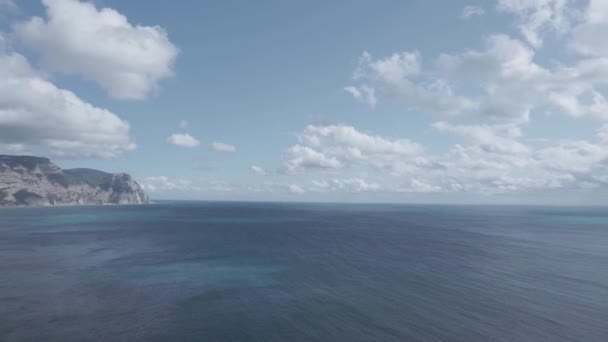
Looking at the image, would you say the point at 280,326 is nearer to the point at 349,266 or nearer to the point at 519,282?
the point at 349,266

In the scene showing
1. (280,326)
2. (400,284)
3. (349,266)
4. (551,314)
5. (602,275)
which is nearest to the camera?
(280,326)

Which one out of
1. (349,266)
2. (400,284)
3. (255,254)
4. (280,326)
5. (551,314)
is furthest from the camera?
(255,254)

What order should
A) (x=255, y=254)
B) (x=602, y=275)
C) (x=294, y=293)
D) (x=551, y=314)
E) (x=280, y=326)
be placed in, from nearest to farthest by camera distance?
(x=280, y=326) < (x=551, y=314) < (x=294, y=293) < (x=602, y=275) < (x=255, y=254)

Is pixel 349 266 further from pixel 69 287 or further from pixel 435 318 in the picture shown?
pixel 69 287

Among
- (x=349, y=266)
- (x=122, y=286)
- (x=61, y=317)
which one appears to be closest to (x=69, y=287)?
(x=122, y=286)

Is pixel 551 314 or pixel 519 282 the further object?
pixel 519 282

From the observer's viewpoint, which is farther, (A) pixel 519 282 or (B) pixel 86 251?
(B) pixel 86 251

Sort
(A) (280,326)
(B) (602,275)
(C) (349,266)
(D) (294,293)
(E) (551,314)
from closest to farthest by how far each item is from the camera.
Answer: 1. (A) (280,326)
2. (E) (551,314)
3. (D) (294,293)
4. (B) (602,275)
5. (C) (349,266)

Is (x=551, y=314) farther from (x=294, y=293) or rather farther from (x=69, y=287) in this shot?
(x=69, y=287)

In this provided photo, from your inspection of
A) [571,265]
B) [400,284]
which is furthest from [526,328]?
[571,265]
